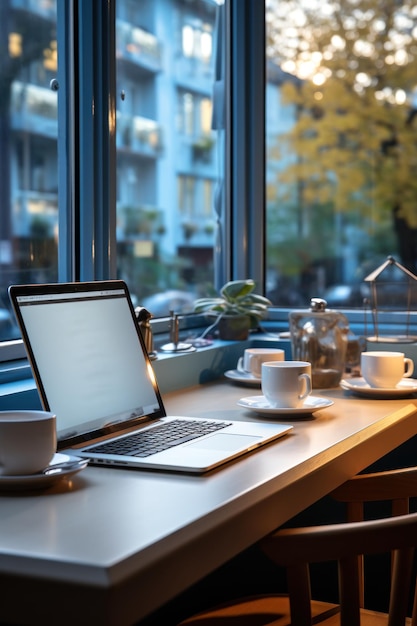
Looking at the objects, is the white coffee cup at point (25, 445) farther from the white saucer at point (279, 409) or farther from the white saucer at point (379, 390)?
the white saucer at point (379, 390)

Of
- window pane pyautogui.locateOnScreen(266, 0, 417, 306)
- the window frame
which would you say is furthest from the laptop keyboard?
window pane pyautogui.locateOnScreen(266, 0, 417, 306)

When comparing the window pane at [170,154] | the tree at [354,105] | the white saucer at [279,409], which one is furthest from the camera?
the tree at [354,105]

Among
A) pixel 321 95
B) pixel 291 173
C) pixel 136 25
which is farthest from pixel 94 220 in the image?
pixel 321 95

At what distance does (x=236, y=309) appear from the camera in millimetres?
2596

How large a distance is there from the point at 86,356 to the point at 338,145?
301 centimetres

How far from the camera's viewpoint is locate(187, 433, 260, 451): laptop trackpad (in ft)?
4.73

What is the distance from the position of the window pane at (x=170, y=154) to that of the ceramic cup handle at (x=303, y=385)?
3.17ft

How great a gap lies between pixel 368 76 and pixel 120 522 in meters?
3.29

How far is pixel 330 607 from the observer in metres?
1.60

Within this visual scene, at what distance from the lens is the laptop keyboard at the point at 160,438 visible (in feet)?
4.63

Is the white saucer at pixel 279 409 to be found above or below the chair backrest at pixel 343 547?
above

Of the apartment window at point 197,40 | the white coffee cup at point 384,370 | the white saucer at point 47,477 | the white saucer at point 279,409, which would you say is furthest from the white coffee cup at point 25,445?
the apartment window at point 197,40

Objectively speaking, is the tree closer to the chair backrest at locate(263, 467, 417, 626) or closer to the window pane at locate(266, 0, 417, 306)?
the window pane at locate(266, 0, 417, 306)

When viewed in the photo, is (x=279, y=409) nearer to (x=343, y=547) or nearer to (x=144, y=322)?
(x=144, y=322)
